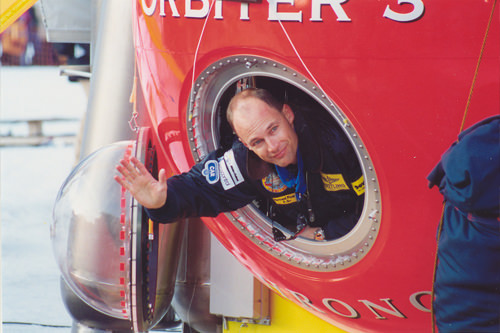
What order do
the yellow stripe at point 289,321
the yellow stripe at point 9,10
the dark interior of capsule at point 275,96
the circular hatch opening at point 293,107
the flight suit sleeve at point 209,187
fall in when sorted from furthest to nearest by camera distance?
the yellow stripe at point 289,321 → the yellow stripe at point 9,10 → the dark interior of capsule at point 275,96 → the flight suit sleeve at point 209,187 → the circular hatch opening at point 293,107

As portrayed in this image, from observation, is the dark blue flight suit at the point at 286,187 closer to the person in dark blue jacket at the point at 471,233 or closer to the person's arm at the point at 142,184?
the person's arm at the point at 142,184

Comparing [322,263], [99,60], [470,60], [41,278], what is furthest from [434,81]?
[41,278]

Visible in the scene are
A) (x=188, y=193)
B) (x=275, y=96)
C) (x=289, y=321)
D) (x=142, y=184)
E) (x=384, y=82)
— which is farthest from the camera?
(x=289, y=321)

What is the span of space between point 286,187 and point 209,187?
256mm

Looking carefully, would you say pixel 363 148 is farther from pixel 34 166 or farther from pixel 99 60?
pixel 34 166

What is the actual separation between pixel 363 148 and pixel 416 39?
335mm

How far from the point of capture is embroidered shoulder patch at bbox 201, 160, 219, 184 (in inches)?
94.2

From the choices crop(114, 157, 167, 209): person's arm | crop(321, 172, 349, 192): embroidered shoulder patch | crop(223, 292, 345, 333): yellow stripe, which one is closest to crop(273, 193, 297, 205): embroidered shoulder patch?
crop(321, 172, 349, 192): embroidered shoulder patch

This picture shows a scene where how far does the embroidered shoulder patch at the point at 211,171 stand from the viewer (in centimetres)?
239

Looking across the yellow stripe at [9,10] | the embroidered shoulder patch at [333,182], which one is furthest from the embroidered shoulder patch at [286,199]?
the yellow stripe at [9,10]

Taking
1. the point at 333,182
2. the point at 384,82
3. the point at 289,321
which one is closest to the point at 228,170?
the point at 333,182

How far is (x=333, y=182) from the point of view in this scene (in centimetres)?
234

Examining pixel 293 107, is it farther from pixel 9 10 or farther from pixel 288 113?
pixel 9 10

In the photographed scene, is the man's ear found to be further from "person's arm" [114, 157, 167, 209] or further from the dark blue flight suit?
"person's arm" [114, 157, 167, 209]
